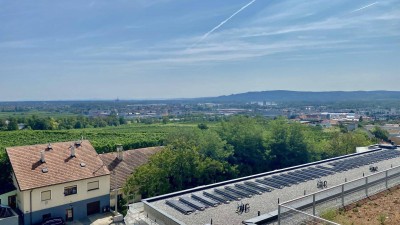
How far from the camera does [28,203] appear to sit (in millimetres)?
28844

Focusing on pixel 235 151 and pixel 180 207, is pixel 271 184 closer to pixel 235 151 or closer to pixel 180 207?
pixel 180 207

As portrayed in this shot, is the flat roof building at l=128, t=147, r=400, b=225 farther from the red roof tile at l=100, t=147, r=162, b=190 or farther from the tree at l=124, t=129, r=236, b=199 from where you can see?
the red roof tile at l=100, t=147, r=162, b=190

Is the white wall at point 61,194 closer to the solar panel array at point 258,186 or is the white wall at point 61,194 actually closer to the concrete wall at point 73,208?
the concrete wall at point 73,208

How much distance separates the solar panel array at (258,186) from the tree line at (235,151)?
28.4 ft

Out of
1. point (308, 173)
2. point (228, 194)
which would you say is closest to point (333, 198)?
point (228, 194)

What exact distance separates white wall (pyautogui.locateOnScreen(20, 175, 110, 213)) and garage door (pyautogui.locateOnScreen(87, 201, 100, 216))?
0.79 meters

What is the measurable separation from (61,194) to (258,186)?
60.8ft

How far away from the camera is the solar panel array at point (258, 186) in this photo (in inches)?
773

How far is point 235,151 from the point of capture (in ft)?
140

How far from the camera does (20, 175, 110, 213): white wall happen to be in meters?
28.9

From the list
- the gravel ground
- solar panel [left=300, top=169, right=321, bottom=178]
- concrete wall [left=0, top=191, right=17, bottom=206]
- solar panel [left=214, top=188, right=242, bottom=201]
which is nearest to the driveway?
concrete wall [left=0, top=191, right=17, bottom=206]

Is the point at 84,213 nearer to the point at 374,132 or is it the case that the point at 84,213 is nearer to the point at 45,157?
the point at 45,157

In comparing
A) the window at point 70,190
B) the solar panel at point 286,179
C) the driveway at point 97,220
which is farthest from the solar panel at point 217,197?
the window at point 70,190

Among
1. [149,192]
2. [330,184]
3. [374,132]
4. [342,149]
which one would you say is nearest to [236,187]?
[330,184]
